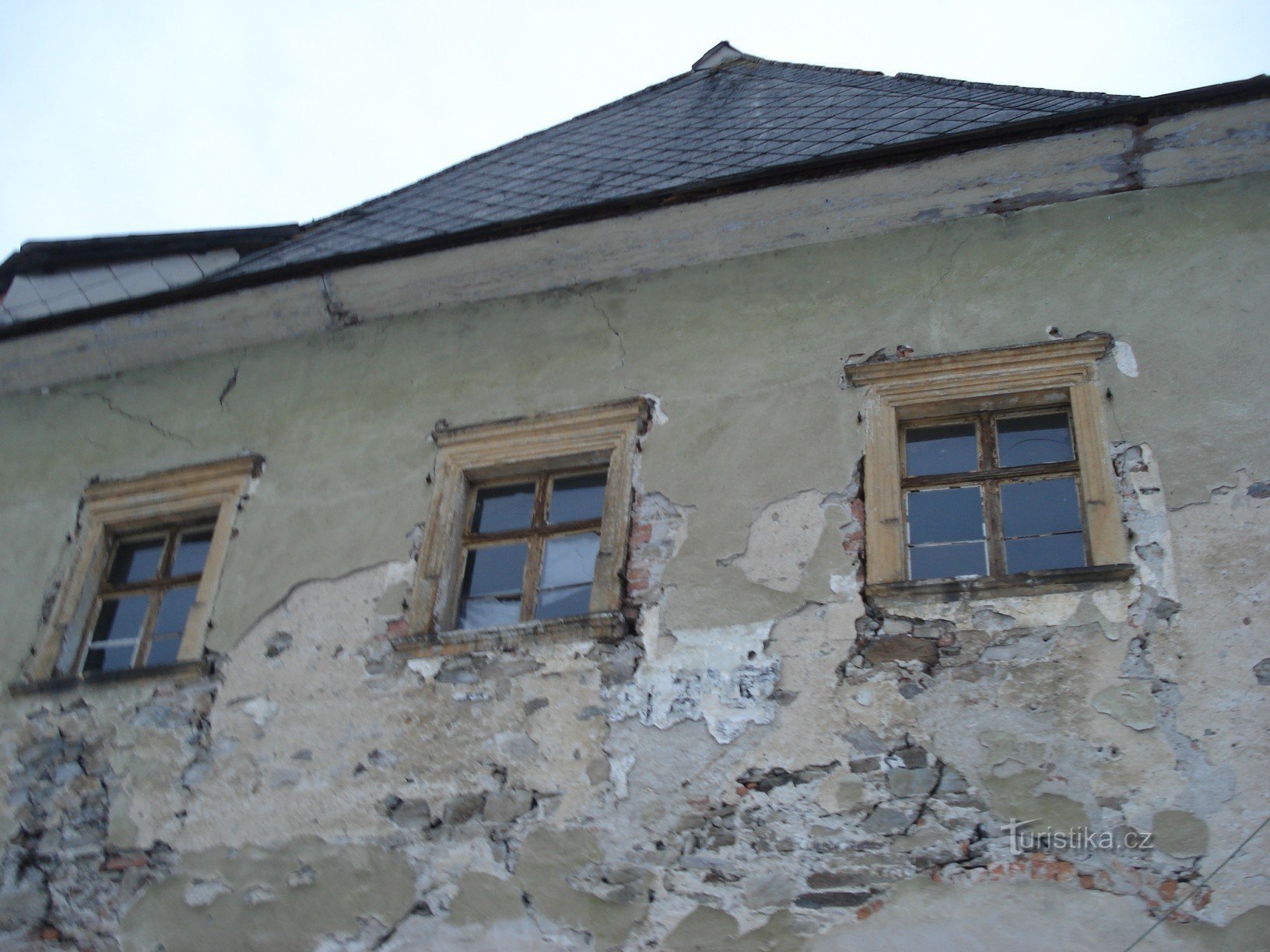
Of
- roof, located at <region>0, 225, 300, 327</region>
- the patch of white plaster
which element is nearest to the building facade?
the patch of white plaster

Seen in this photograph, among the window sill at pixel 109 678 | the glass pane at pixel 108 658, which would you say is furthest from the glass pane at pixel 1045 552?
the glass pane at pixel 108 658

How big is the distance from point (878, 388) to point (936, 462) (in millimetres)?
436

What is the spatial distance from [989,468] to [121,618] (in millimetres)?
4404

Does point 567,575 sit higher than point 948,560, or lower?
higher

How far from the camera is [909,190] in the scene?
6.76 metres

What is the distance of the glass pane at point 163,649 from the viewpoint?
22.3 ft

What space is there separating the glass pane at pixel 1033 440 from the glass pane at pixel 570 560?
190 cm

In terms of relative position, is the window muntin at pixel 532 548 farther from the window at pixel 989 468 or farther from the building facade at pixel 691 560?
the window at pixel 989 468

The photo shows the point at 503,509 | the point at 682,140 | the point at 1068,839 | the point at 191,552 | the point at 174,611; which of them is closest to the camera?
the point at 1068,839

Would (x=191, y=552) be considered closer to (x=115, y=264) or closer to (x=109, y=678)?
(x=109, y=678)

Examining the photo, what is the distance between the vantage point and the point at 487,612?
638cm

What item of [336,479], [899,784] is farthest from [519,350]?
[899,784]

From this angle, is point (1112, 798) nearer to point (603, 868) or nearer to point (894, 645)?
point (894, 645)

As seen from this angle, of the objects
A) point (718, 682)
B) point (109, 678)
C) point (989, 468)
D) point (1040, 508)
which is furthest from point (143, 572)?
point (1040, 508)
